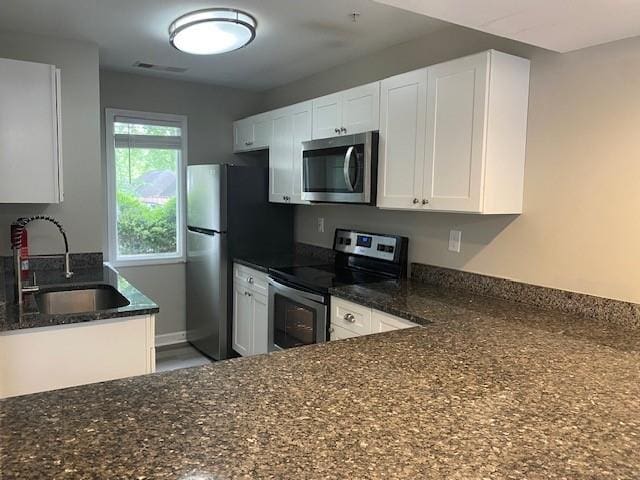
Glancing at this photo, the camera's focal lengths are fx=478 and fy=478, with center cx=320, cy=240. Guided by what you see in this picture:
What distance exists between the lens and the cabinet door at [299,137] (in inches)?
139

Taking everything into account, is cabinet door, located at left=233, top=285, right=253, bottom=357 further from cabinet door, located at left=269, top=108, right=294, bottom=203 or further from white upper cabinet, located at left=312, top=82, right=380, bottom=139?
white upper cabinet, located at left=312, top=82, right=380, bottom=139

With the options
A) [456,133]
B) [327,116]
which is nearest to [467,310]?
[456,133]

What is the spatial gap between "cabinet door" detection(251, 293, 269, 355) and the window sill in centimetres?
115

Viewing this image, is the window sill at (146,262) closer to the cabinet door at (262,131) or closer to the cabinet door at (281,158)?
the cabinet door at (281,158)

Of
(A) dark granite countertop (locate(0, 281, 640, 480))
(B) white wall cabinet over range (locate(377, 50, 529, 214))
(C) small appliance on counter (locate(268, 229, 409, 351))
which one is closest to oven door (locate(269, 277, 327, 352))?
(C) small appliance on counter (locate(268, 229, 409, 351))

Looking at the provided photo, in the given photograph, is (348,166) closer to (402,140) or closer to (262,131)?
(402,140)

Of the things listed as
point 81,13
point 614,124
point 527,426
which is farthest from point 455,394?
point 81,13

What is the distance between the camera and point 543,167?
2367mm

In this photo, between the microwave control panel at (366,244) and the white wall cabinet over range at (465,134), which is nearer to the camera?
the white wall cabinet over range at (465,134)

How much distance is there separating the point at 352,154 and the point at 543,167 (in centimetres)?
107

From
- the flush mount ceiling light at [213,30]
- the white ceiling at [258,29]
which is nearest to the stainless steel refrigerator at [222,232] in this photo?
the white ceiling at [258,29]

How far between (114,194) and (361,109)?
239cm

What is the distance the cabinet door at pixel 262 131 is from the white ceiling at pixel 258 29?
404mm

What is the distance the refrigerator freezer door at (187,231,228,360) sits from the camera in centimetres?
392
